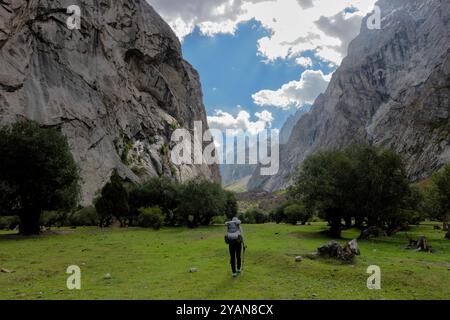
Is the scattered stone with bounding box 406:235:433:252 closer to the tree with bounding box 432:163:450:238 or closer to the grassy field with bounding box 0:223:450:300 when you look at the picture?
the grassy field with bounding box 0:223:450:300

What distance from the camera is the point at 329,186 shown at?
48.0 metres

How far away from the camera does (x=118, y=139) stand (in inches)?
4993

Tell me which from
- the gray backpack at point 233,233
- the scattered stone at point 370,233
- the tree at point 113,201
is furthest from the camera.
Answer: the tree at point 113,201

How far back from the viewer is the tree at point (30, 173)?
4512 centimetres

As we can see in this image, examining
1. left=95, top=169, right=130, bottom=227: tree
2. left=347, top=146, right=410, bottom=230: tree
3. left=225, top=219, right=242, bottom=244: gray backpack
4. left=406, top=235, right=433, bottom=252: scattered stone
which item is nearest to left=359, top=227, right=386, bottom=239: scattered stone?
left=347, top=146, right=410, bottom=230: tree

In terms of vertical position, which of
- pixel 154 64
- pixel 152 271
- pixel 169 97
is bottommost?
pixel 152 271

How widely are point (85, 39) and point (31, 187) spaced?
288ft

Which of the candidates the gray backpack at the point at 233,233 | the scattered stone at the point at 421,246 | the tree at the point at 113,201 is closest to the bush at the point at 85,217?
the tree at the point at 113,201

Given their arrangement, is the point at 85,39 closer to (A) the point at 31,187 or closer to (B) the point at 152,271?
(A) the point at 31,187

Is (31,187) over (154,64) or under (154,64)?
under

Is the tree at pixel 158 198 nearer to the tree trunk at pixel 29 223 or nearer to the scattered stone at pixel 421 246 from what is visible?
the tree trunk at pixel 29 223

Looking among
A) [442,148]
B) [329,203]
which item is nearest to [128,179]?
[329,203]

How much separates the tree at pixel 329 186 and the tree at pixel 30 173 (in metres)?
33.8

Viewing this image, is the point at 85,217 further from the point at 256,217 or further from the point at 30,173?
the point at 256,217
